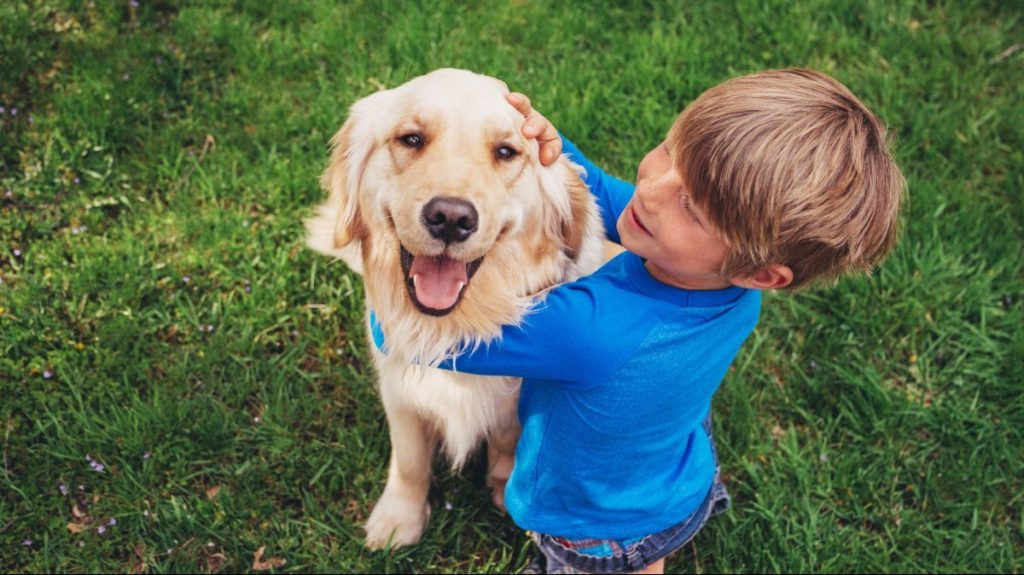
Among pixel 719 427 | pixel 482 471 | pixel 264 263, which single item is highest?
pixel 264 263

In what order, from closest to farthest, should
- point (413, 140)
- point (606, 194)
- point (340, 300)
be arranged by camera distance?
point (413, 140), point (606, 194), point (340, 300)

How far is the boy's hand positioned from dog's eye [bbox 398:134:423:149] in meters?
0.26

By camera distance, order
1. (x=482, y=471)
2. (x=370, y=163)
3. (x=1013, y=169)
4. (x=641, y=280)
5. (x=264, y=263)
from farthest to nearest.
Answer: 1. (x=1013, y=169)
2. (x=264, y=263)
3. (x=482, y=471)
4. (x=370, y=163)
5. (x=641, y=280)

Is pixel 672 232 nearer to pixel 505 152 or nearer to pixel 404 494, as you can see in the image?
pixel 505 152

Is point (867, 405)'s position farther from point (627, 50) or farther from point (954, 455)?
point (627, 50)

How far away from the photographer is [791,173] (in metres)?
1.79

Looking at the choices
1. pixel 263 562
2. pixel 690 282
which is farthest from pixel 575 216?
pixel 263 562

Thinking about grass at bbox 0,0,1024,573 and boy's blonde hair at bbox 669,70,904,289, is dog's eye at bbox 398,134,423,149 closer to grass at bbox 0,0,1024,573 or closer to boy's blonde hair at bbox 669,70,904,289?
boy's blonde hair at bbox 669,70,904,289

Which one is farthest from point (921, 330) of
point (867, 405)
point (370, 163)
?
point (370, 163)

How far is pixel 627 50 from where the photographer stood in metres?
4.06

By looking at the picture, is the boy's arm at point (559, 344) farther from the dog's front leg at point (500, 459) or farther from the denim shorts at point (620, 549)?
the denim shorts at point (620, 549)

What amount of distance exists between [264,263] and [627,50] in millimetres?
2059

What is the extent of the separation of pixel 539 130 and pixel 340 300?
1443 millimetres

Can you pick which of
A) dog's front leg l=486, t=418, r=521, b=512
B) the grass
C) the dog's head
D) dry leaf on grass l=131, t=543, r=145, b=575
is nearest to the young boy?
the dog's head
